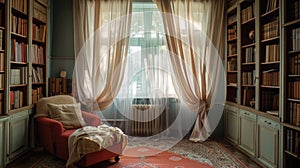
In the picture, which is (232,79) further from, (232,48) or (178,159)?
(178,159)

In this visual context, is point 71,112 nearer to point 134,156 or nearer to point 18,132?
point 18,132

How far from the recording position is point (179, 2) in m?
5.03

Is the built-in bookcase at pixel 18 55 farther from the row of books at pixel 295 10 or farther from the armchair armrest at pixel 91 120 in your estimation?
the row of books at pixel 295 10

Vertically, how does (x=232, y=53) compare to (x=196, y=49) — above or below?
below

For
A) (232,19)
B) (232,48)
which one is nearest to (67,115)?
(232,48)

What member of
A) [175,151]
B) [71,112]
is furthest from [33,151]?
[175,151]

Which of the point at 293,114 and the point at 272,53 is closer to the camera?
the point at 293,114

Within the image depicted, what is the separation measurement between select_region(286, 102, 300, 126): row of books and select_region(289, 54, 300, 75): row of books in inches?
14.4

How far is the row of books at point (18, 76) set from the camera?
3.75 metres

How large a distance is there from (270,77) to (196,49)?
1804 millimetres

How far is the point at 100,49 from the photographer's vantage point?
195 inches

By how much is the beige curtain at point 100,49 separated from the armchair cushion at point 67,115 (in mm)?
759

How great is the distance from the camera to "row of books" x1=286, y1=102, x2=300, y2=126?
285 cm

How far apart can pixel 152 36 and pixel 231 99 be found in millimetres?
2005
